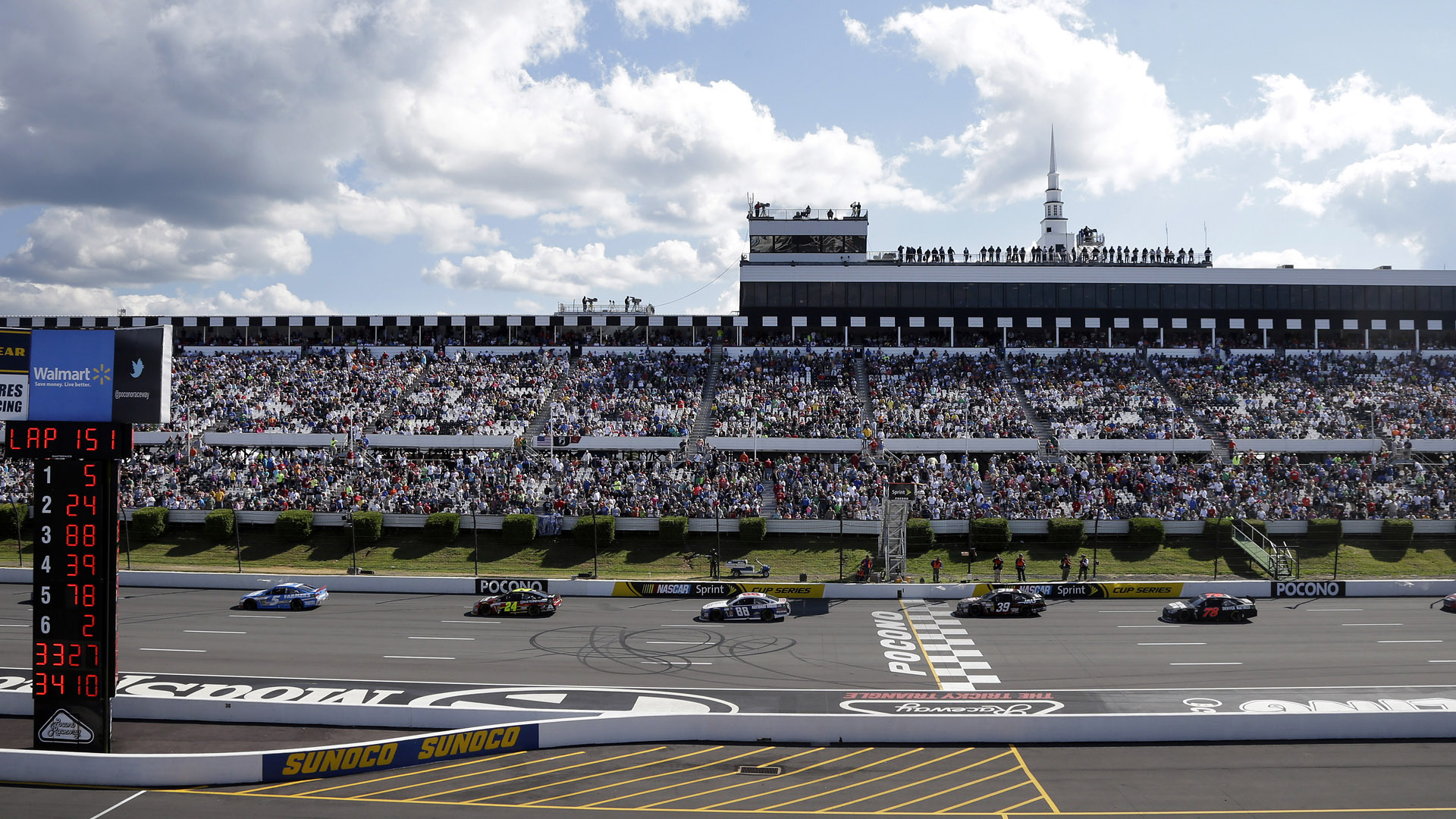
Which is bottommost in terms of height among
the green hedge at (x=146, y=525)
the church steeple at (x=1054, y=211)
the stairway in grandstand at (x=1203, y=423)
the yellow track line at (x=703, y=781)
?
the yellow track line at (x=703, y=781)

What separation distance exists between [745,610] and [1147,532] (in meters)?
19.9

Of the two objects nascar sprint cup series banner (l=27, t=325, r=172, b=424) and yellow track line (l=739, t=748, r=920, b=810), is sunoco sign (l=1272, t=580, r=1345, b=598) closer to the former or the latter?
yellow track line (l=739, t=748, r=920, b=810)

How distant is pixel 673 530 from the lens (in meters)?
40.1

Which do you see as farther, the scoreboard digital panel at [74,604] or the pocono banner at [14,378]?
the scoreboard digital panel at [74,604]

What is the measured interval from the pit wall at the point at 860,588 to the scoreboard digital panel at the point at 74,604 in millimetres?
17461

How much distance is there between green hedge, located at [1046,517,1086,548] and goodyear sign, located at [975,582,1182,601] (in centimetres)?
501

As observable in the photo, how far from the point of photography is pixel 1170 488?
136 feet

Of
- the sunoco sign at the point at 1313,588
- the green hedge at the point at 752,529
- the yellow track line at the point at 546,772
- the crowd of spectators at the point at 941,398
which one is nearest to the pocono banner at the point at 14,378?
the yellow track line at the point at 546,772

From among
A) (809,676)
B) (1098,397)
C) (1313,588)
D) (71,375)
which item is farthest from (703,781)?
(1098,397)

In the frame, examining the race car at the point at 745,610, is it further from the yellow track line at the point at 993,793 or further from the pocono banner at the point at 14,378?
the pocono banner at the point at 14,378

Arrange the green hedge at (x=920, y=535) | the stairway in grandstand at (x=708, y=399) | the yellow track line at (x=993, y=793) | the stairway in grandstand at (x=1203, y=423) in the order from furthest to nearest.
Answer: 1. the stairway in grandstand at (x=708, y=399)
2. the stairway in grandstand at (x=1203, y=423)
3. the green hedge at (x=920, y=535)
4. the yellow track line at (x=993, y=793)

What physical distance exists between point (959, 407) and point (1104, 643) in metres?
23.2

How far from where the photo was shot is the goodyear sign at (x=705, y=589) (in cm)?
3388

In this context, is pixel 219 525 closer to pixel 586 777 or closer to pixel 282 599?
pixel 282 599
